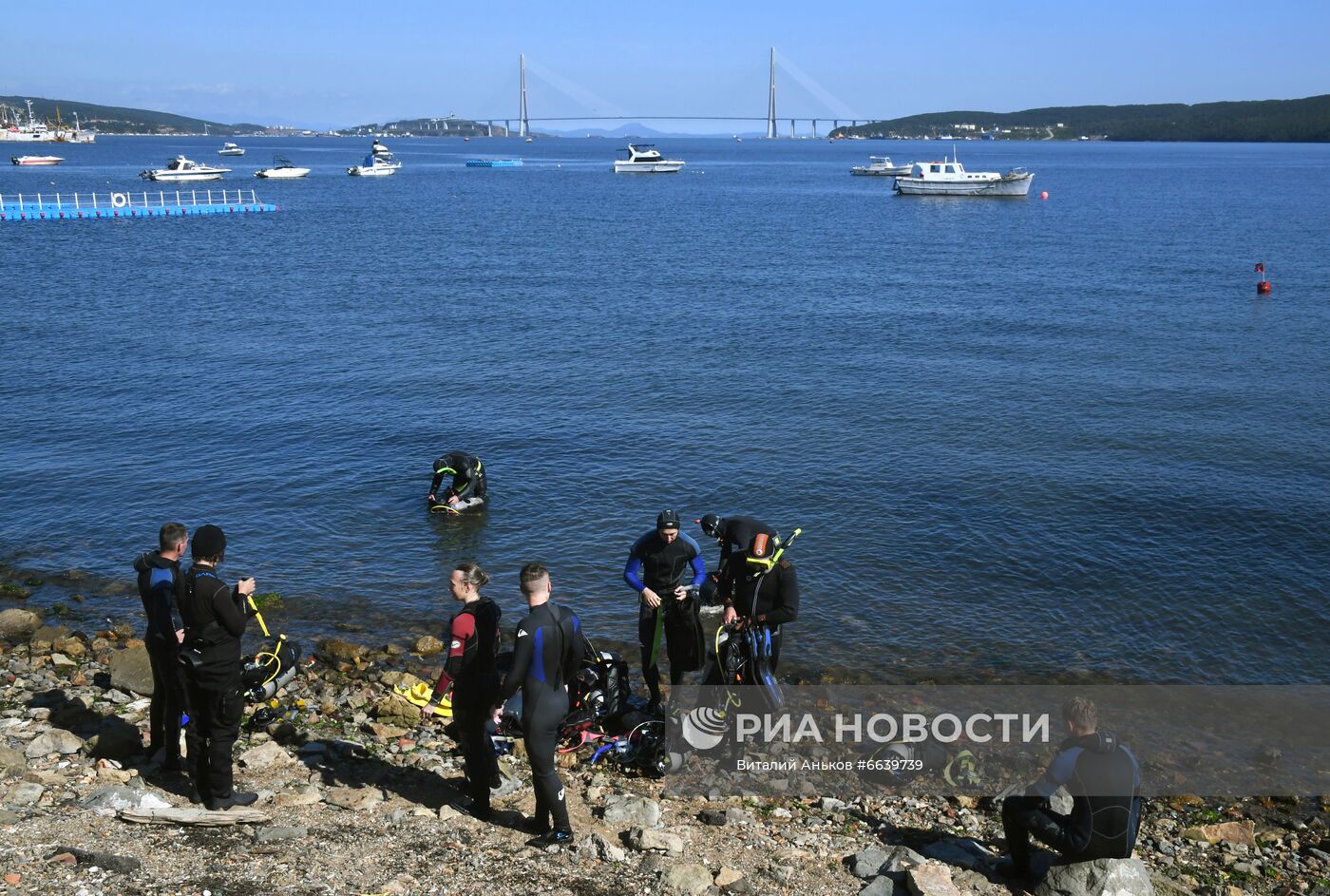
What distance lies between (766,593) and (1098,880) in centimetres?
334

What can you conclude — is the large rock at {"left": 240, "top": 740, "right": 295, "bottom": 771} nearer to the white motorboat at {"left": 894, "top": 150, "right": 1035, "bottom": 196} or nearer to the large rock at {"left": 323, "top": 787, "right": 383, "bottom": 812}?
the large rock at {"left": 323, "top": 787, "right": 383, "bottom": 812}

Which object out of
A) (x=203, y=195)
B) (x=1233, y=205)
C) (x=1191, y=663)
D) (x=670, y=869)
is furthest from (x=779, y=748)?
(x=203, y=195)

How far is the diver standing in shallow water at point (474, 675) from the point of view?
791 cm

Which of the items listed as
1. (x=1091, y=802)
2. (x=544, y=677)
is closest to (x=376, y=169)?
(x=544, y=677)

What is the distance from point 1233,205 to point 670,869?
9879 cm

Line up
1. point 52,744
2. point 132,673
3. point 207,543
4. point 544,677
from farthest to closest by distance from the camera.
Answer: point 132,673 → point 52,744 → point 207,543 → point 544,677

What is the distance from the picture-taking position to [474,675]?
8.11 m

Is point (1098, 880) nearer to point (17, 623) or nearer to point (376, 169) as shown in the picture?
point (17, 623)

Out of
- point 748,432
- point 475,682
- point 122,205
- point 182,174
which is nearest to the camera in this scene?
point 475,682

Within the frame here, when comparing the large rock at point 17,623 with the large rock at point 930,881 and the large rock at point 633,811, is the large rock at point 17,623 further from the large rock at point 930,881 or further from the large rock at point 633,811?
the large rock at point 930,881

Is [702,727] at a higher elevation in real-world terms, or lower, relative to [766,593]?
lower

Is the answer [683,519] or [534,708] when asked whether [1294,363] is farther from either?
[534,708]

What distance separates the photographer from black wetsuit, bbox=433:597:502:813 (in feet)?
26.0

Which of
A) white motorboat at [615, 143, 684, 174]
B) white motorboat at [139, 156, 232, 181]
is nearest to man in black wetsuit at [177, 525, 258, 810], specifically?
white motorboat at [139, 156, 232, 181]
